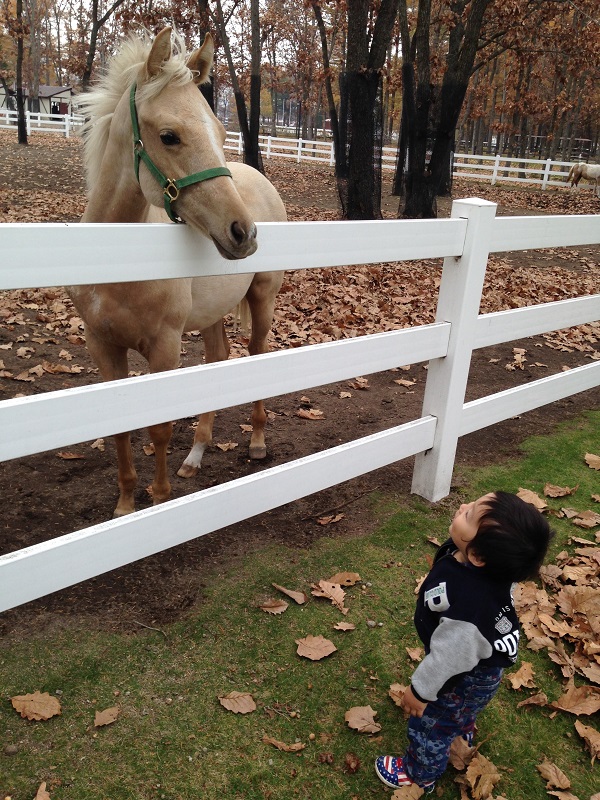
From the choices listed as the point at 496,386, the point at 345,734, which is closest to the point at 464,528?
the point at 345,734

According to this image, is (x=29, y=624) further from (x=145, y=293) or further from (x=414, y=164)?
(x=414, y=164)

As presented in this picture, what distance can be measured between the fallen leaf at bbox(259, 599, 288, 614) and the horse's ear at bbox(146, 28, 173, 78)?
2.40 m

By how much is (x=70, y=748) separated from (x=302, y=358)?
1.79 metres

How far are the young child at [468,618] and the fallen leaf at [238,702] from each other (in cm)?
63

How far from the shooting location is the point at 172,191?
2.65 meters

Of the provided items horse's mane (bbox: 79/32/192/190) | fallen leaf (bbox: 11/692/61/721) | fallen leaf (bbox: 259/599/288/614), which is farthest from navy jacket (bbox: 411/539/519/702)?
horse's mane (bbox: 79/32/192/190)

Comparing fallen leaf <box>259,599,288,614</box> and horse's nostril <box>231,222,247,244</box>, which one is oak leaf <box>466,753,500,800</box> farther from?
horse's nostril <box>231,222,247,244</box>

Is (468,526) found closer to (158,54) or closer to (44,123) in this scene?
(158,54)

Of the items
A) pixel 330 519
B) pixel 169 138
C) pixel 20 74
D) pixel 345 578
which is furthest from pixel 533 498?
pixel 20 74

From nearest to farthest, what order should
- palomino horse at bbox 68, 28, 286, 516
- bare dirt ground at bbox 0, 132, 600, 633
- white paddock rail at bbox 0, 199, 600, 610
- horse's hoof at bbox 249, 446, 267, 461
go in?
white paddock rail at bbox 0, 199, 600, 610
palomino horse at bbox 68, 28, 286, 516
bare dirt ground at bbox 0, 132, 600, 633
horse's hoof at bbox 249, 446, 267, 461

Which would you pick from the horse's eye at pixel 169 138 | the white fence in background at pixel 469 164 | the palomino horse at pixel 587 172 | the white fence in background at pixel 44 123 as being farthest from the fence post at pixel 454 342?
the white fence in background at pixel 44 123

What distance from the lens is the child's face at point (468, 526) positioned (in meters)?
2.00

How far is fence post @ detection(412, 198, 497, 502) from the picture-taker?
3.64 metres

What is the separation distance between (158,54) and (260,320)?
2410mm
